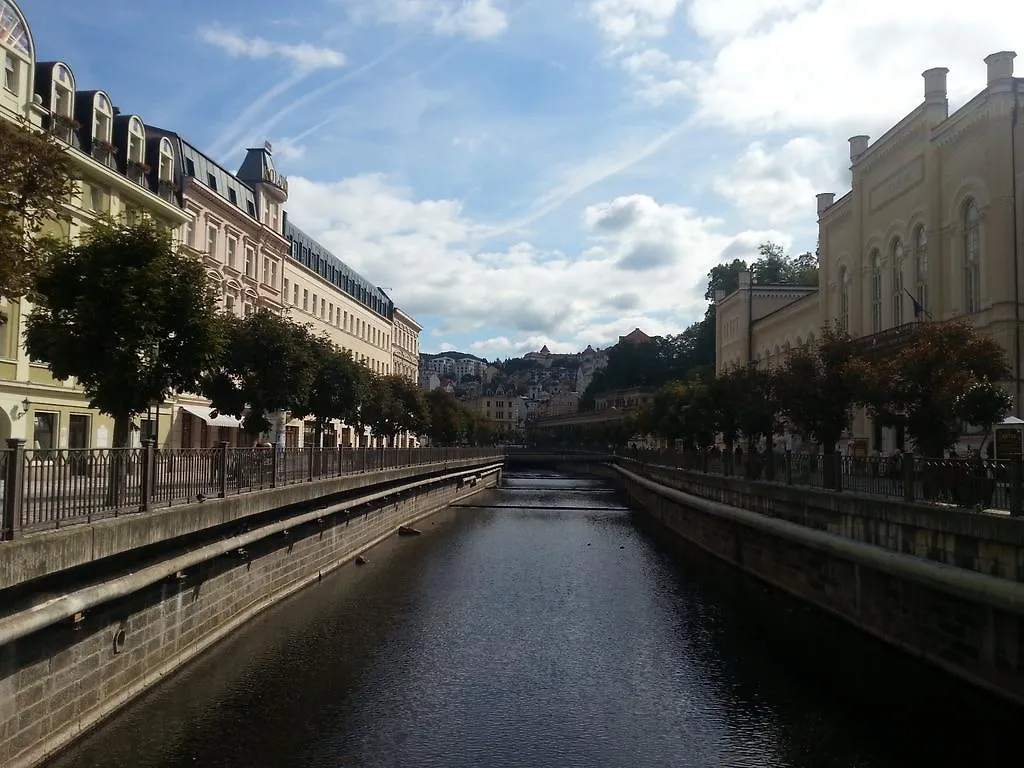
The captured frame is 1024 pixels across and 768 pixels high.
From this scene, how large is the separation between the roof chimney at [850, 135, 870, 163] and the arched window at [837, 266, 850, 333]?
18.6 ft

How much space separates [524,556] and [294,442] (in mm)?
25219

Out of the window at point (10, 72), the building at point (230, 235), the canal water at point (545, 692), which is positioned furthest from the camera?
the building at point (230, 235)

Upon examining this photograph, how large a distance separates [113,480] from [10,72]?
76.6 feet

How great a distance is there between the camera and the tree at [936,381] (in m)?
19.2

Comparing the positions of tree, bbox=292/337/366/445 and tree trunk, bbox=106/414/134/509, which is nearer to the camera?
tree trunk, bbox=106/414/134/509

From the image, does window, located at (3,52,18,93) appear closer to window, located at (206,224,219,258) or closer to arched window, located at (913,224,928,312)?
window, located at (206,224,219,258)

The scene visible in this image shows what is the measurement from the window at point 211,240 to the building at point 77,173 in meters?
4.37

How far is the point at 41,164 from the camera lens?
9586 mm

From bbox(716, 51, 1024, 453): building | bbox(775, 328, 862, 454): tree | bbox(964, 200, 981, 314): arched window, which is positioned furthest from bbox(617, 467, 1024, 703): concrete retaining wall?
bbox(964, 200, 981, 314): arched window

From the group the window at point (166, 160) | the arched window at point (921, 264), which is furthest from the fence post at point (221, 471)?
the arched window at point (921, 264)

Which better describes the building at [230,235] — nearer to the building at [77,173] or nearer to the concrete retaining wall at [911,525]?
the building at [77,173]

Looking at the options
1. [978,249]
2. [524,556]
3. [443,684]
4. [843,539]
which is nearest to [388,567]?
[524,556]

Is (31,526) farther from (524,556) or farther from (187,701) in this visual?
(524,556)

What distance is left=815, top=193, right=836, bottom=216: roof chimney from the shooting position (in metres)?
49.5
